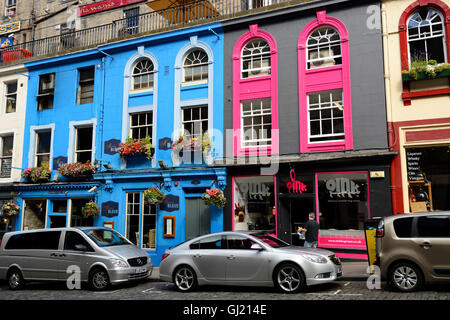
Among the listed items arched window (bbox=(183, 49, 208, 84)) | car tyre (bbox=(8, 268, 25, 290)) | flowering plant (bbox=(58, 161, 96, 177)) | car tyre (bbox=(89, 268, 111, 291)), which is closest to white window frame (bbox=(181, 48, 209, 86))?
arched window (bbox=(183, 49, 208, 84))

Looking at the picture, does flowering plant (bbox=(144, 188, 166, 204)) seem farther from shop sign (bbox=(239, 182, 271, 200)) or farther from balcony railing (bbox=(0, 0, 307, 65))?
balcony railing (bbox=(0, 0, 307, 65))

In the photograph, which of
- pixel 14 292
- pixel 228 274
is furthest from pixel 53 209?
pixel 228 274

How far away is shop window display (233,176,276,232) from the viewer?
15375mm

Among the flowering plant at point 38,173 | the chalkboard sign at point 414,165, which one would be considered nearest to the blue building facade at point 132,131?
the flowering plant at point 38,173

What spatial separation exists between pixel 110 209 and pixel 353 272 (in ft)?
34.5

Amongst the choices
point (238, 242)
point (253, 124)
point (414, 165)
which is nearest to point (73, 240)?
point (238, 242)

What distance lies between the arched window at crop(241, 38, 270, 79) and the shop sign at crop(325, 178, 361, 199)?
506 centimetres

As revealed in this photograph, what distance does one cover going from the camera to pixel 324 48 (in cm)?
1545

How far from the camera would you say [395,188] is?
13367 millimetres

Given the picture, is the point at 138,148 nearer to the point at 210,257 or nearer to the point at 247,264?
the point at 210,257

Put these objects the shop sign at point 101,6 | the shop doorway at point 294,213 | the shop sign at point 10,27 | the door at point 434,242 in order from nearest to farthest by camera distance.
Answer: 1. the door at point 434,242
2. the shop doorway at point 294,213
3. the shop sign at point 101,6
4. the shop sign at point 10,27

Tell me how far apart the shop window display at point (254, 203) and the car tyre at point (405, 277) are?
6.35 m

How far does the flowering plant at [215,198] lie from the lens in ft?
50.5

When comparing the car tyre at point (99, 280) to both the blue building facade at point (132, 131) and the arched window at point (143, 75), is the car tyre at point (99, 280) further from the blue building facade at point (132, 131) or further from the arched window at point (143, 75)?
the arched window at point (143, 75)
